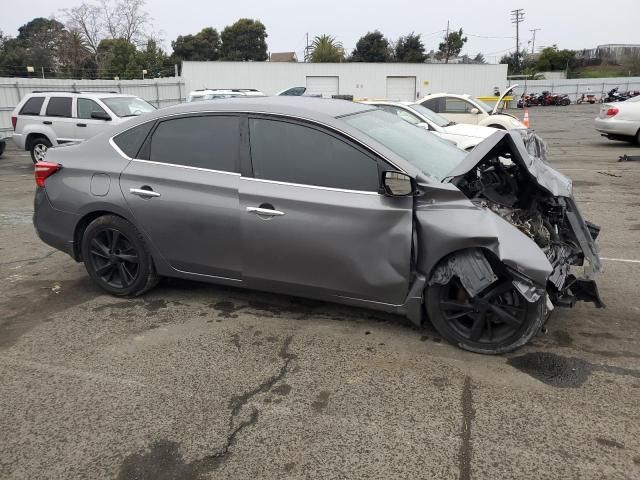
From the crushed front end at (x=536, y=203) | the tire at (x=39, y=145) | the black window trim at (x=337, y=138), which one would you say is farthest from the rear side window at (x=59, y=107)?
the crushed front end at (x=536, y=203)

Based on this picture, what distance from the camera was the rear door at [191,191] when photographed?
4137 millimetres

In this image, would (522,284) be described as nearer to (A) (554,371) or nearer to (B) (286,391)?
(A) (554,371)

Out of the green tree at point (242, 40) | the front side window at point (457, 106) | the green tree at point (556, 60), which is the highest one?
the green tree at point (242, 40)

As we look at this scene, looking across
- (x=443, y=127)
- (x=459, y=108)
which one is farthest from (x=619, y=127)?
(x=443, y=127)

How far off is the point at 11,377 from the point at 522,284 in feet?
11.0

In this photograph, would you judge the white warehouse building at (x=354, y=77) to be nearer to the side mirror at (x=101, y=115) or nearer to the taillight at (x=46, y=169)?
the side mirror at (x=101, y=115)

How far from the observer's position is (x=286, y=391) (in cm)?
329

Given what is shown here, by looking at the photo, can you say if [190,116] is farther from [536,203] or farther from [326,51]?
[326,51]

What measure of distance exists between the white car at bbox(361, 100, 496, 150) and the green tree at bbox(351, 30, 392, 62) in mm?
66607

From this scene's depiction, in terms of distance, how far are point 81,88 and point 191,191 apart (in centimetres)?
2215

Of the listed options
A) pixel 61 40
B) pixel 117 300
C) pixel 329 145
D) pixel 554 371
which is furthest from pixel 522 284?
pixel 61 40

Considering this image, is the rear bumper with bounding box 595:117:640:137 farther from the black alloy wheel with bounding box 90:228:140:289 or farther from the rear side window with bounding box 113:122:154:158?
the black alloy wheel with bounding box 90:228:140:289

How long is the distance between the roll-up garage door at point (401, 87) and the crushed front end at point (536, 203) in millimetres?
40604

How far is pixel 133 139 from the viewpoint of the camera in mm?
4590
